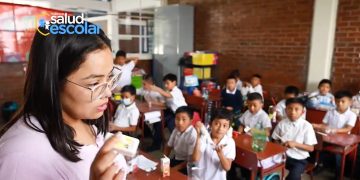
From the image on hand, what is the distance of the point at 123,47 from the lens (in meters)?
6.73

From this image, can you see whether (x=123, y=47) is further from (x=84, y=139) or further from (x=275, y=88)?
(x=84, y=139)

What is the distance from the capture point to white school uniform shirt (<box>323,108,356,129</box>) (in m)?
3.28

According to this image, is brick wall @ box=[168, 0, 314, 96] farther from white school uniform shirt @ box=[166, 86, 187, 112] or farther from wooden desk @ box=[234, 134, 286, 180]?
wooden desk @ box=[234, 134, 286, 180]

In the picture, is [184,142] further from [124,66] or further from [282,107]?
[124,66]

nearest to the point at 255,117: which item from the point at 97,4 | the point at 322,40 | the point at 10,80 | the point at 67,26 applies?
the point at 322,40

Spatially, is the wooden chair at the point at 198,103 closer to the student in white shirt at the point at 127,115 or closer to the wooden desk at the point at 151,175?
the student in white shirt at the point at 127,115

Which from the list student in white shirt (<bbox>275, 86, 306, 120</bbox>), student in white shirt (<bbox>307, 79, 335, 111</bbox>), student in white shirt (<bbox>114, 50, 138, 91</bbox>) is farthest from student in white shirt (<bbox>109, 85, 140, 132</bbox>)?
student in white shirt (<bbox>307, 79, 335, 111</bbox>)

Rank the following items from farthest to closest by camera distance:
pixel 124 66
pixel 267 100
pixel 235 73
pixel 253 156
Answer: pixel 235 73
pixel 267 100
pixel 124 66
pixel 253 156

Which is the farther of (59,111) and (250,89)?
(250,89)

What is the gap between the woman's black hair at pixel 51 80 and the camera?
60 cm

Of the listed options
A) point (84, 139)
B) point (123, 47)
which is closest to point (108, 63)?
point (84, 139)

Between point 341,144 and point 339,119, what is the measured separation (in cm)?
74

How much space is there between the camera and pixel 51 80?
1.98ft

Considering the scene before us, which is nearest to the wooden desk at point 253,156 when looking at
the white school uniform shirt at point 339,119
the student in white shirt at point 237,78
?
the white school uniform shirt at point 339,119
